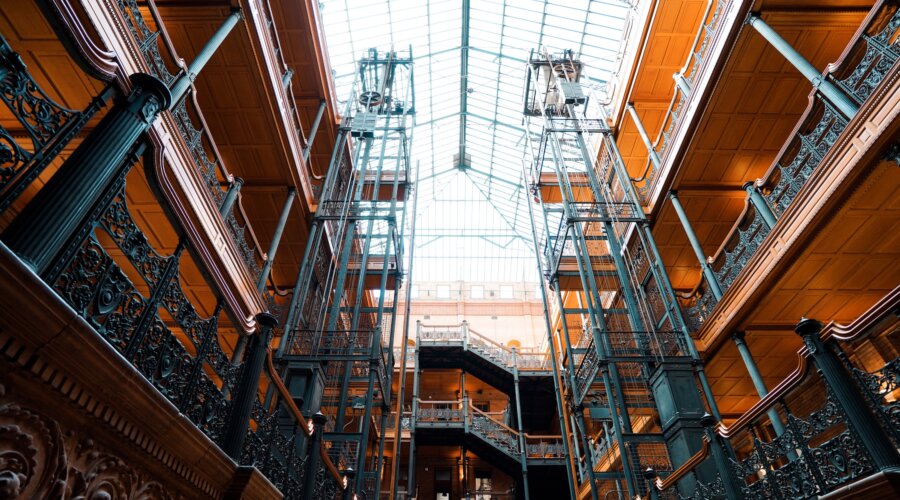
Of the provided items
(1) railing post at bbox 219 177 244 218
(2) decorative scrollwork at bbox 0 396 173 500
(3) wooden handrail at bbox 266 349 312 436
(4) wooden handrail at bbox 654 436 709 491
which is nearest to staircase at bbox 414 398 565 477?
(1) railing post at bbox 219 177 244 218

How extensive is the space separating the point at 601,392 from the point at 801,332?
12.4m

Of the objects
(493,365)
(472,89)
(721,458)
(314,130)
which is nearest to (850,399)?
(721,458)

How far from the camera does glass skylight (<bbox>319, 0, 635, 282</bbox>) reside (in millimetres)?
24031

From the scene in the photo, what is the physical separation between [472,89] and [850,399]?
27.3 meters

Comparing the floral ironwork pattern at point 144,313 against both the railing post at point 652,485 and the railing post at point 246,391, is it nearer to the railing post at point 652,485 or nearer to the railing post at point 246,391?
the railing post at point 246,391

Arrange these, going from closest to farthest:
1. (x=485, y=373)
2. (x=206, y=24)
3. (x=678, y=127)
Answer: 1. (x=206, y=24)
2. (x=678, y=127)
3. (x=485, y=373)

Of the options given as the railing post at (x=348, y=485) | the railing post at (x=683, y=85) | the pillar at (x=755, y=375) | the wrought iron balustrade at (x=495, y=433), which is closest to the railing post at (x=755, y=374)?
the pillar at (x=755, y=375)

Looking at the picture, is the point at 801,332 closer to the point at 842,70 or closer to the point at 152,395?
the point at 152,395

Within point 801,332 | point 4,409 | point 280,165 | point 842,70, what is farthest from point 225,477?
point 280,165

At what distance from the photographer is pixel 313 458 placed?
6.33 meters

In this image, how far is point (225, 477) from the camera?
382 cm

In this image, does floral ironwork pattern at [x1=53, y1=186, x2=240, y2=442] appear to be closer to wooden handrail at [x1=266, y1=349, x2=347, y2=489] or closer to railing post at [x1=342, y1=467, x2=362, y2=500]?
wooden handrail at [x1=266, y1=349, x2=347, y2=489]

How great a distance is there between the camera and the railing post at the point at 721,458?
20.2ft

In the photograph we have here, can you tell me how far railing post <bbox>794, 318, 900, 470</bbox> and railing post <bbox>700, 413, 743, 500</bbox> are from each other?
2.07 meters
